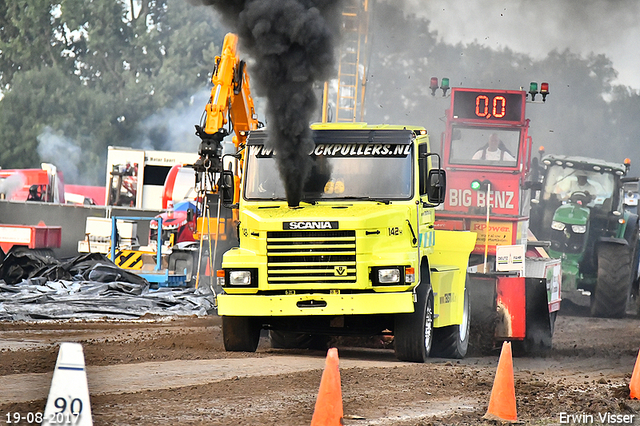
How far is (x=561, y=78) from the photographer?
157 feet

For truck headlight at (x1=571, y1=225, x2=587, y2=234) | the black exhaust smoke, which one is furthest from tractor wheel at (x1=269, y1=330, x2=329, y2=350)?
truck headlight at (x1=571, y1=225, x2=587, y2=234)

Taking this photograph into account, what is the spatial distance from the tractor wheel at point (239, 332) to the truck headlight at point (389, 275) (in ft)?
5.70

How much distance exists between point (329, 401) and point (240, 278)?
447cm

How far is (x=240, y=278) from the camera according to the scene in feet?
37.0

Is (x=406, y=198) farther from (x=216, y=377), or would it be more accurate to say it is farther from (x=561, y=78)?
(x=561, y=78)

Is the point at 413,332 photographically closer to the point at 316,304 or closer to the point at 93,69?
the point at 316,304

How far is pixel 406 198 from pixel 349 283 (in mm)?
1373

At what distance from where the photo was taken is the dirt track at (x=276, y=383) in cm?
793

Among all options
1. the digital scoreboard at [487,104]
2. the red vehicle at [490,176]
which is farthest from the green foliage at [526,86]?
the red vehicle at [490,176]

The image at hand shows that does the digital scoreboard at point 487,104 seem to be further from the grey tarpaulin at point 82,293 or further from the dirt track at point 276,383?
the grey tarpaulin at point 82,293

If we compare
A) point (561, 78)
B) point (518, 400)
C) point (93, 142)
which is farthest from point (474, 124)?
point (93, 142)

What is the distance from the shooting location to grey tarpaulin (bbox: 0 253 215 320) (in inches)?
688

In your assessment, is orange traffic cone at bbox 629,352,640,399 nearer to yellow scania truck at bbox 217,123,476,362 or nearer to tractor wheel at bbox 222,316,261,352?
yellow scania truck at bbox 217,123,476,362

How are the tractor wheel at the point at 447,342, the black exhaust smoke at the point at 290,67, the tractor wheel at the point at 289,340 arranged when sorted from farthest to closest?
the tractor wheel at the point at 289,340 → the tractor wheel at the point at 447,342 → the black exhaust smoke at the point at 290,67
